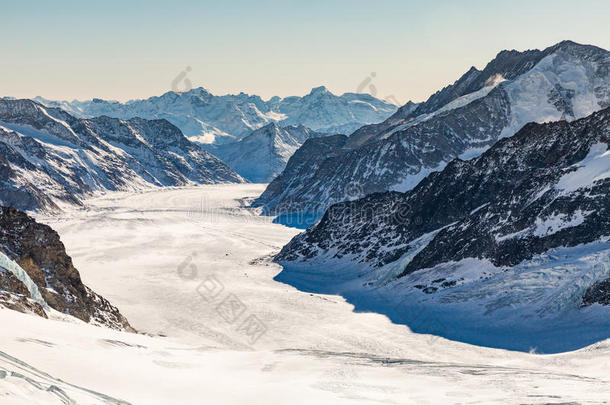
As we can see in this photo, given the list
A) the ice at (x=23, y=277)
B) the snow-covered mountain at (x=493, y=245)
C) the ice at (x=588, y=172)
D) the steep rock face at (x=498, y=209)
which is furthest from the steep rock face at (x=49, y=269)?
the ice at (x=588, y=172)

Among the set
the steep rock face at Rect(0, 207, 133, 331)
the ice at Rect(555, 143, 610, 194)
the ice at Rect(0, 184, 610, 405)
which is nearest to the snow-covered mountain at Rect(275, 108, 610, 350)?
the ice at Rect(555, 143, 610, 194)

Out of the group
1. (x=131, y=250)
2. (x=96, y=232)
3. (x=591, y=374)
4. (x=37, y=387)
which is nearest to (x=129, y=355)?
(x=37, y=387)

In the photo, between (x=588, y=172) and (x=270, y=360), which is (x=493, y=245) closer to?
(x=588, y=172)

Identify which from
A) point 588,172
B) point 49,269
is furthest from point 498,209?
point 49,269

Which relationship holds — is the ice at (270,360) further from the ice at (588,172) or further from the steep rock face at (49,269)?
the ice at (588,172)

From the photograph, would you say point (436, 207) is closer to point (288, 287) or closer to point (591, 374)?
point (288, 287)

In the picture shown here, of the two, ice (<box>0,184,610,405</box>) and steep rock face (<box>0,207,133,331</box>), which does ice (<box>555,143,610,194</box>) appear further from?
steep rock face (<box>0,207,133,331</box>)
